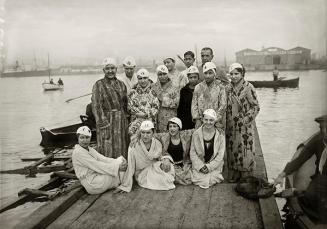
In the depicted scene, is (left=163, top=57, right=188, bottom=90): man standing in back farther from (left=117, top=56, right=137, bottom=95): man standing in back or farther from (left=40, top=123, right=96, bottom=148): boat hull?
(left=40, top=123, right=96, bottom=148): boat hull

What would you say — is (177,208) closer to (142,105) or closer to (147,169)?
(147,169)

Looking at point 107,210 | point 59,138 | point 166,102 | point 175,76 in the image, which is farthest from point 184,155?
point 59,138

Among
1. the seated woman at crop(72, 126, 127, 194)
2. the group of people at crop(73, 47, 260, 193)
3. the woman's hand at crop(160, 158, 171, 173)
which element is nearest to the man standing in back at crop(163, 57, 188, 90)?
the group of people at crop(73, 47, 260, 193)

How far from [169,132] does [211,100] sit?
71 cm

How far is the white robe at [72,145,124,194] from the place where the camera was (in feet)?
14.4

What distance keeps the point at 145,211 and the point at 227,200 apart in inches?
37.0

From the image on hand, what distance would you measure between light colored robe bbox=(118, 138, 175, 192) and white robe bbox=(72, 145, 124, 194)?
17 cm

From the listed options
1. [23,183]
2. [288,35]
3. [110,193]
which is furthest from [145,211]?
[23,183]

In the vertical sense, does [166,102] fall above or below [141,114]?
above

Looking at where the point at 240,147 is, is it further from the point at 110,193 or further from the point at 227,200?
the point at 110,193

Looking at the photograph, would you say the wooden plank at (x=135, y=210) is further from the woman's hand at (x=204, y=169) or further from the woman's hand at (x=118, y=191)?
the woman's hand at (x=204, y=169)

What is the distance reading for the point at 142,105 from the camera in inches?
205

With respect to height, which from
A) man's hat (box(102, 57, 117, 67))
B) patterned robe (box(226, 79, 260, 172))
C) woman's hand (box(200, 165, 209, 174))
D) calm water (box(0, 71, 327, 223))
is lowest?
calm water (box(0, 71, 327, 223))

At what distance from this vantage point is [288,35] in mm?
5332
